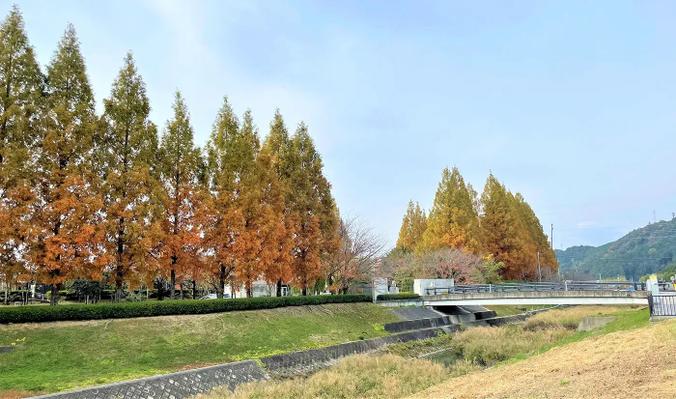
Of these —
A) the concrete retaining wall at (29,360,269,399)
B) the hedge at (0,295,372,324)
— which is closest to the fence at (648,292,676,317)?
the concrete retaining wall at (29,360,269,399)

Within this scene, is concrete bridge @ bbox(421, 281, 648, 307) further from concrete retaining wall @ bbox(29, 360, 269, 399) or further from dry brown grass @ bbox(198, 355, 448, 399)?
concrete retaining wall @ bbox(29, 360, 269, 399)

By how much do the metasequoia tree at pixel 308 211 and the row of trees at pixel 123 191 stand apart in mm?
190

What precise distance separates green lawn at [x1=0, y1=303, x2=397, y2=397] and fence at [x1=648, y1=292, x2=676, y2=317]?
15.1 meters

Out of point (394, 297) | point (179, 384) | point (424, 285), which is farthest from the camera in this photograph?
point (424, 285)

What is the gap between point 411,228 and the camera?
78.9 m

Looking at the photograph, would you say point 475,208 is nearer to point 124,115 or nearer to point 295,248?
point 295,248

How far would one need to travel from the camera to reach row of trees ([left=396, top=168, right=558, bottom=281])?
57719 mm

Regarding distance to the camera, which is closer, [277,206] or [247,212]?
[247,212]

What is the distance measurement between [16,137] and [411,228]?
64555 mm

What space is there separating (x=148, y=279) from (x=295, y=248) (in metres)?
13.0

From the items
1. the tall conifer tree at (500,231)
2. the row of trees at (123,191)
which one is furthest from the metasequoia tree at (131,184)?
the tall conifer tree at (500,231)

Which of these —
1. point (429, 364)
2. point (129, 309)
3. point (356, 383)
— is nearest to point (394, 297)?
point (429, 364)

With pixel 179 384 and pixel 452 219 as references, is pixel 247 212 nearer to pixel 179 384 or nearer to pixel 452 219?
pixel 179 384

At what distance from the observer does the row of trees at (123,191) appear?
67.1 feet
